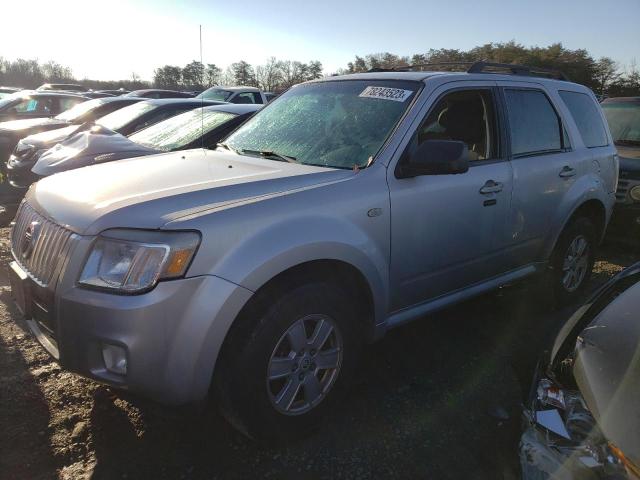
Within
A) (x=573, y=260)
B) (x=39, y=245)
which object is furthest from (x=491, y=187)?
(x=39, y=245)

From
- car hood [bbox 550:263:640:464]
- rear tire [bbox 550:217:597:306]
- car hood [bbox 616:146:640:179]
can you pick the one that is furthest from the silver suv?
car hood [bbox 616:146:640:179]

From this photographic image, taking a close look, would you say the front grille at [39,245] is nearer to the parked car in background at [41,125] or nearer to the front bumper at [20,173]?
the front bumper at [20,173]

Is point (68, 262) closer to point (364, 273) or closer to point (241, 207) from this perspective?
point (241, 207)

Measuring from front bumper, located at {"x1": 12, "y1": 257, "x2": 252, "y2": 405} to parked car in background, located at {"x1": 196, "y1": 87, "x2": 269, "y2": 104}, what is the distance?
10.8m

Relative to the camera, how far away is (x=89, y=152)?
16.8 ft

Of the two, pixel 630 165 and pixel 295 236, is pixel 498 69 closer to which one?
pixel 295 236

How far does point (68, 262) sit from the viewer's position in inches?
82.2

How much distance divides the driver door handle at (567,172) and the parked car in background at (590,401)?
212 cm

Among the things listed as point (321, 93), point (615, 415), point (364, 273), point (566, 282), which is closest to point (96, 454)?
point (364, 273)

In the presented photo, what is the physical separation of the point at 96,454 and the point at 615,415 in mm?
2239

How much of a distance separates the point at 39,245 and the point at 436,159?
80.9 inches

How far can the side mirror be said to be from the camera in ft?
8.71

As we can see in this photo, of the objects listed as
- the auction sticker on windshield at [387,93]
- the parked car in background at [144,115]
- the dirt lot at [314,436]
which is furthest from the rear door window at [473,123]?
the parked car in background at [144,115]

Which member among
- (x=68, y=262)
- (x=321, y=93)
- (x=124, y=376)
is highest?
(x=321, y=93)
